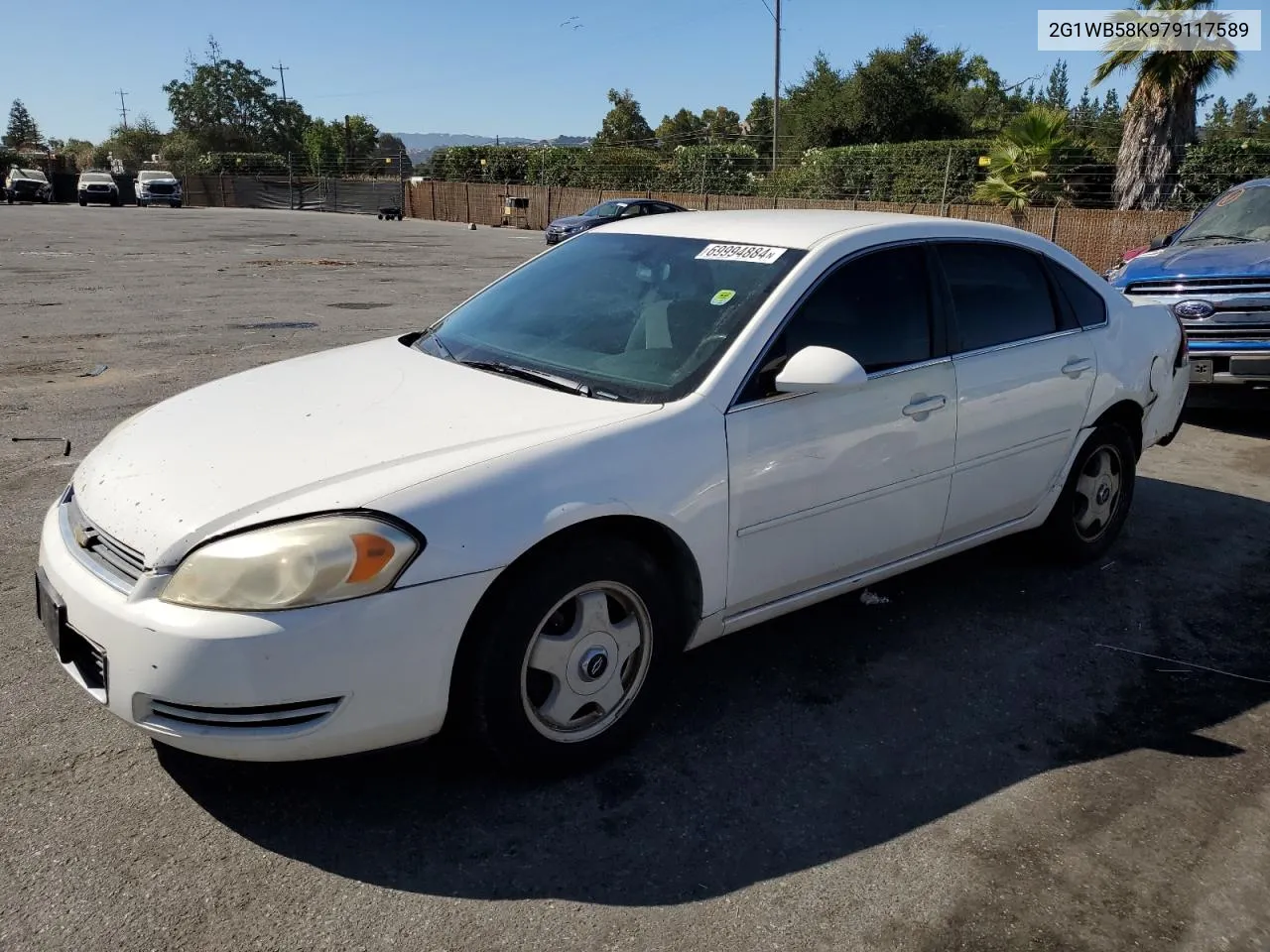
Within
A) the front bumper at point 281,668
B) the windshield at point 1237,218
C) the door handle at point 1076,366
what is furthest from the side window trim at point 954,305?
the windshield at point 1237,218

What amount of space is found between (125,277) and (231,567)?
51.6 feet

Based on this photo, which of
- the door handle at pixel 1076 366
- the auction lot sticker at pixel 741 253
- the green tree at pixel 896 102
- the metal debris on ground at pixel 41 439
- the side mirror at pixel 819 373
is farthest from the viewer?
the green tree at pixel 896 102

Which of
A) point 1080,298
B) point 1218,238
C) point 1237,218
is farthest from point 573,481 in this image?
point 1237,218

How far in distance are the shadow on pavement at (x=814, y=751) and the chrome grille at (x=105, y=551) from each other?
659mm

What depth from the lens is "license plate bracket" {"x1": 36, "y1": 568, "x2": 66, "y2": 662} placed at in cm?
274

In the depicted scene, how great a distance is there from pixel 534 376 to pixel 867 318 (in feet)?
3.94

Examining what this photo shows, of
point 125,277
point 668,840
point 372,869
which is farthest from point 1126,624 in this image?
point 125,277

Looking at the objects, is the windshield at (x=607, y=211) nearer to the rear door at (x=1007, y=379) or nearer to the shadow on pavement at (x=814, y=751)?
the rear door at (x=1007, y=379)

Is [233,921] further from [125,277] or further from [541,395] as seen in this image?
[125,277]

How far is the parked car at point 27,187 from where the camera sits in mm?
52469

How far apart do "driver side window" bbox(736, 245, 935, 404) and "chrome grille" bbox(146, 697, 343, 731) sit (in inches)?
60.4

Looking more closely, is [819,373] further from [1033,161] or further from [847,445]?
[1033,161]

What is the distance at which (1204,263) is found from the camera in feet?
24.8

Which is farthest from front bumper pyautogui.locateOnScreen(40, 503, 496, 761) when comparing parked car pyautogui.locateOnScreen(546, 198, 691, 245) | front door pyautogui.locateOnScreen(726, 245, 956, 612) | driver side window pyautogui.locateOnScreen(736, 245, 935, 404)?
parked car pyautogui.locateOnScreen(546, 198, 691, 245)
